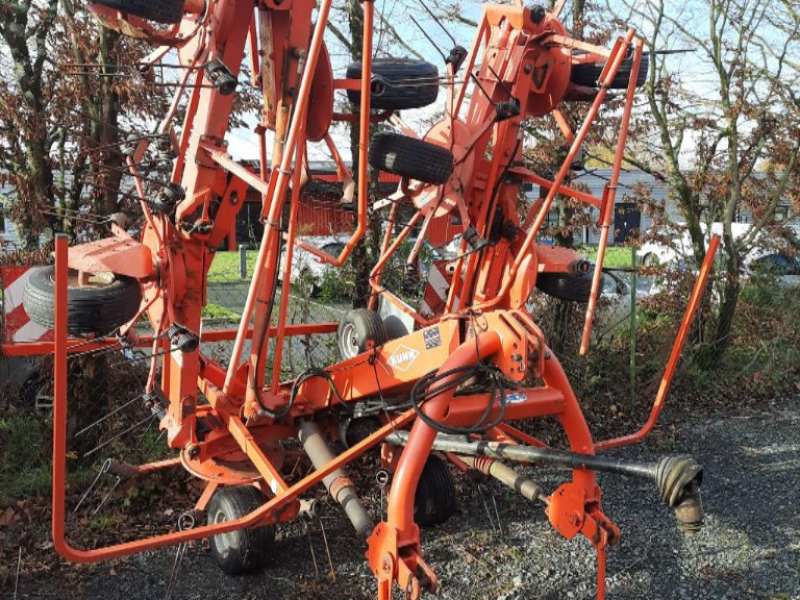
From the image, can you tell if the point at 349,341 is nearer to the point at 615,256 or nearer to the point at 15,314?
the point at 15,314

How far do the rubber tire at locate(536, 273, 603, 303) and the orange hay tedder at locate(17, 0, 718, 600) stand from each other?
0.6 inches

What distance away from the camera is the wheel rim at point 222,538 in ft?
13.4

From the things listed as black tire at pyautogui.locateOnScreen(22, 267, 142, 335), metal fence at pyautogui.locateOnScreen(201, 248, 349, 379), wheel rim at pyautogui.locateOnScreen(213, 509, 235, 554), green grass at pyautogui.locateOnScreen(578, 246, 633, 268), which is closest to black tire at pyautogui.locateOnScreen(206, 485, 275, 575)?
wheel rim at pyautogui.locateOnScreen(213, 509, 235, 554)

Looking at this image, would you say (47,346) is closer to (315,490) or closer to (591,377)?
(315,490)

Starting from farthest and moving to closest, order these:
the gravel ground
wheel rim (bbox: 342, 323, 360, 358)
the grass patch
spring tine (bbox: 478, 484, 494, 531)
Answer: the grass patch
wheel rim (bbox: 342, 323, 360, 358)
spring tine (bbox: 478, 484, 494, 531)
the gravel ground

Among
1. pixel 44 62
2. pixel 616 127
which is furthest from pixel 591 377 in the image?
pixel 44 62

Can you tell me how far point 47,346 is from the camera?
4363mm

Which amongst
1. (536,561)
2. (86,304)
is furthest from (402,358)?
(86,304)

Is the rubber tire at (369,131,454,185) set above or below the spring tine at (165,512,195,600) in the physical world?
above

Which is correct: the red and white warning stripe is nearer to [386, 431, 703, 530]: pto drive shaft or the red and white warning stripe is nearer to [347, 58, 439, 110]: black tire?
[347, 58, 439, 110]: black tire

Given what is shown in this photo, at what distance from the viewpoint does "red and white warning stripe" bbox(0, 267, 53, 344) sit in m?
4.41

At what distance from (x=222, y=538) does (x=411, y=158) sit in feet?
7.75

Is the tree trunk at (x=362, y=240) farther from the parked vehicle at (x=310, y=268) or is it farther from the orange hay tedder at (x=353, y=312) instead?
the orange hay tedder at (x=353, y=312)

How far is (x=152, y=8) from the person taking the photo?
3.24m
